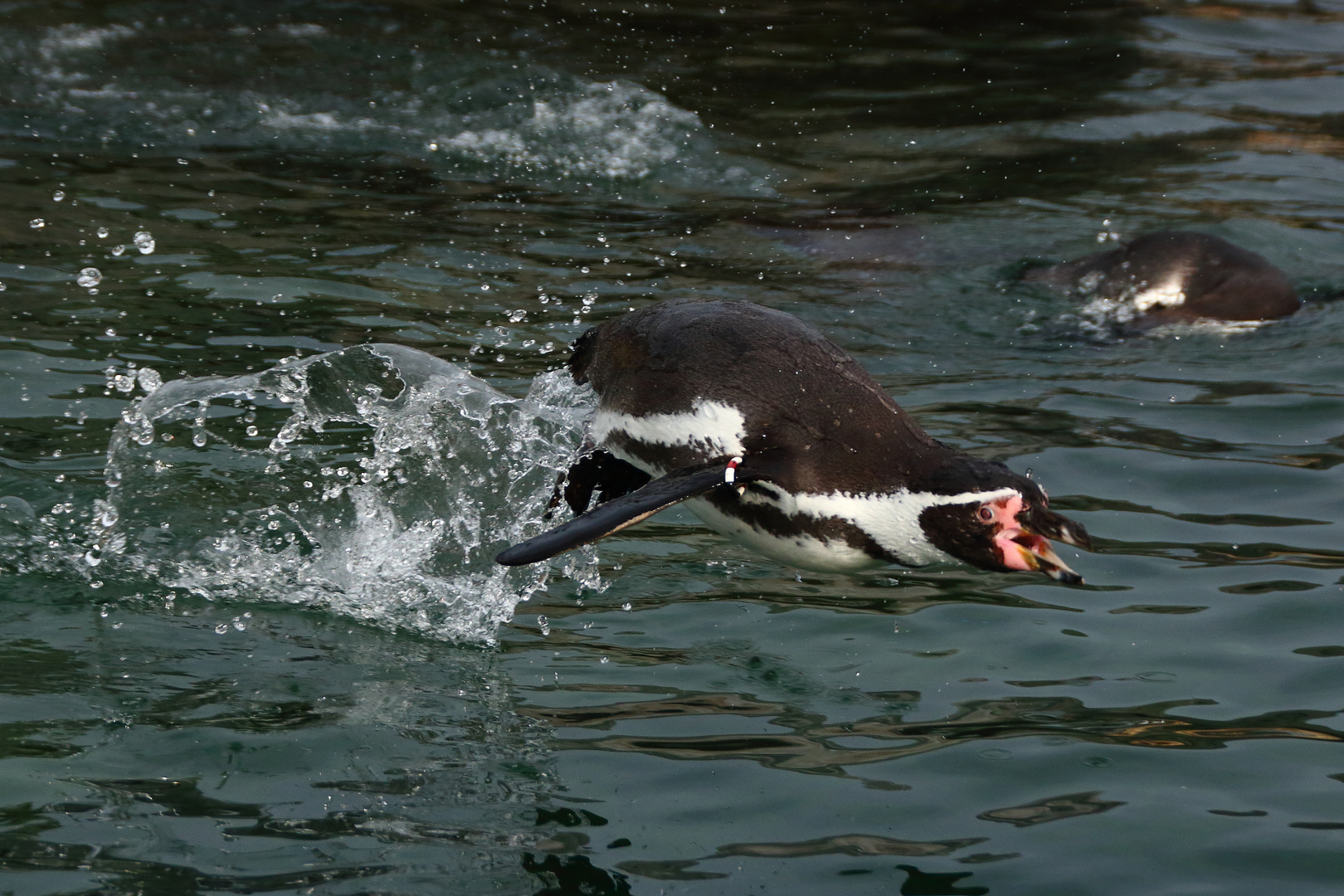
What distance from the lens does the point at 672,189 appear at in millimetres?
8906

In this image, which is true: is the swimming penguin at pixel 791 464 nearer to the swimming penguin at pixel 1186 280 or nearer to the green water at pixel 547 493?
the green water at pixel 547 493

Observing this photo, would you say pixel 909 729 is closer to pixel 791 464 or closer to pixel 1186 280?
pixel 791 464

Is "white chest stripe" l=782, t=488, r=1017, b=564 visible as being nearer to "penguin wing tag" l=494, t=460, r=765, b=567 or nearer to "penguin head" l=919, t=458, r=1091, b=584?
"penguin head" l=919, t=458, r=1091, b=584

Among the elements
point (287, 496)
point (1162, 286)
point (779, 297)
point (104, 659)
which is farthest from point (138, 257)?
point (1162, 286)

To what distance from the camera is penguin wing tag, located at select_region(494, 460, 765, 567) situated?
362 centimetres

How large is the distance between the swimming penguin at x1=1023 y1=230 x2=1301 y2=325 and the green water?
18 centimetres

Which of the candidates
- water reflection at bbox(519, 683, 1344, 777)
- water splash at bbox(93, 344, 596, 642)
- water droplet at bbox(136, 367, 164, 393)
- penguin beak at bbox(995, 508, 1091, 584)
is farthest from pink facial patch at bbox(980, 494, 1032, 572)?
→ water droplet at bbox(136, 367, 164, 393)

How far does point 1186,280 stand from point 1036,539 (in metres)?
3.99

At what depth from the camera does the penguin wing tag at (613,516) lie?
3.62 m

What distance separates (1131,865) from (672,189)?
629 centimetres

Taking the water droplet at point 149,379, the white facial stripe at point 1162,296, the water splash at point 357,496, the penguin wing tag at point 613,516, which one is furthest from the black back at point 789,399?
the white facial stripe at point 1162,296

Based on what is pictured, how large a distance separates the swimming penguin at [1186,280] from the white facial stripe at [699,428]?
376cm

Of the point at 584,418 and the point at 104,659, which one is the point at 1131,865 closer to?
the point at 584,418

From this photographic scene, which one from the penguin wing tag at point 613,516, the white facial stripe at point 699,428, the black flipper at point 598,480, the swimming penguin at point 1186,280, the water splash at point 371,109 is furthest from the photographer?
the water splash at point 371,109
